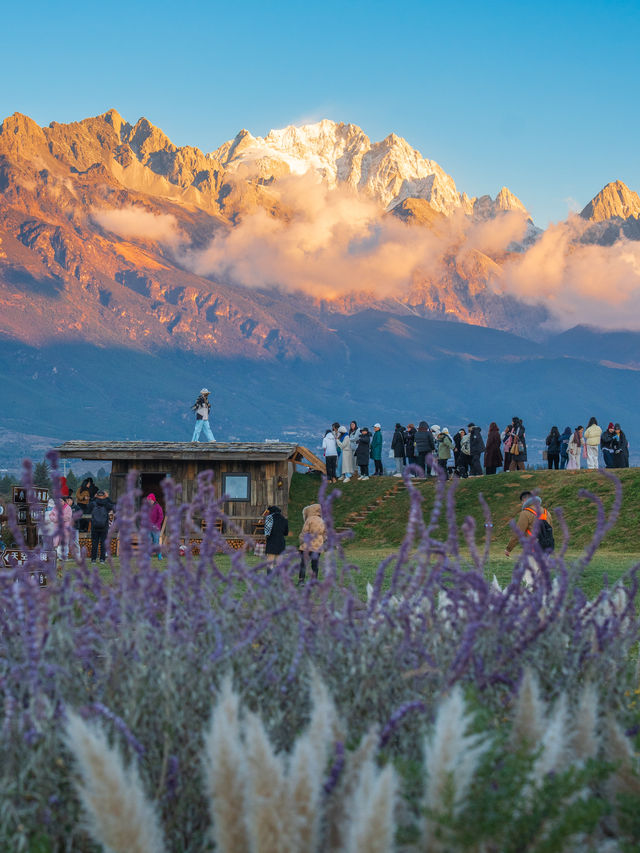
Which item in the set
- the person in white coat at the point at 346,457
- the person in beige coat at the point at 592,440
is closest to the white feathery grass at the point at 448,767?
the person in beige coat at the point at 592,440

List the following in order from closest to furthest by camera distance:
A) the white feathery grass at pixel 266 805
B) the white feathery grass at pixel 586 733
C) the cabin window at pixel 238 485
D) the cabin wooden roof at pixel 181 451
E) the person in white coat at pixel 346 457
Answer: the white feathery grass at pixel 266 805, the white feathery grass at pixel 586 733, the cabin wooden roof at pixel 181 451, the cabin window at pixel 238 485, the person in white coat at pixel 346 457

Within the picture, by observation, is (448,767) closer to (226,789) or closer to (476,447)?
(226,789)

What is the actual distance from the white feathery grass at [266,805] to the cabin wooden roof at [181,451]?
31.8 metres

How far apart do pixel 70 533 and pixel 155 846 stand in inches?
82.9

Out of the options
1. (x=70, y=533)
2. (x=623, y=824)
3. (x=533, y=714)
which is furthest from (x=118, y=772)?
(x=70, y=533)

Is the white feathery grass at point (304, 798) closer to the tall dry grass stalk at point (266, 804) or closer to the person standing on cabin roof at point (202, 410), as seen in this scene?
the tall dry grass stalk at point (266, 804)

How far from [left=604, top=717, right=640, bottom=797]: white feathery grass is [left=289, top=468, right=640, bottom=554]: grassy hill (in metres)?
23.2

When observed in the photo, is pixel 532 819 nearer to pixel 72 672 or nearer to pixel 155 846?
pixel 155 846

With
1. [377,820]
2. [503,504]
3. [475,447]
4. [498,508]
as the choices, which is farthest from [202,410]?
[377,820]

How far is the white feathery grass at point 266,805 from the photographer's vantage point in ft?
7.77

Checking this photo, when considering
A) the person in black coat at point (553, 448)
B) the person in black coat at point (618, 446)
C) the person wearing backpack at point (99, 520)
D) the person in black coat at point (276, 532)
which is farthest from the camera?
the person in black coat at point (553, 448)

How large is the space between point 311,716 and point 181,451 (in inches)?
1264

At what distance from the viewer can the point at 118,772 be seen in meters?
2.31

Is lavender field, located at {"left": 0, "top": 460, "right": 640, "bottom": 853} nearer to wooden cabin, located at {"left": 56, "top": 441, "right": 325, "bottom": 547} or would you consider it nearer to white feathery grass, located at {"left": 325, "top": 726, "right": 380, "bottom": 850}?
white feathery grass, located at {"left": 325, "top": 726, "right": 380, "bottom": 850}
